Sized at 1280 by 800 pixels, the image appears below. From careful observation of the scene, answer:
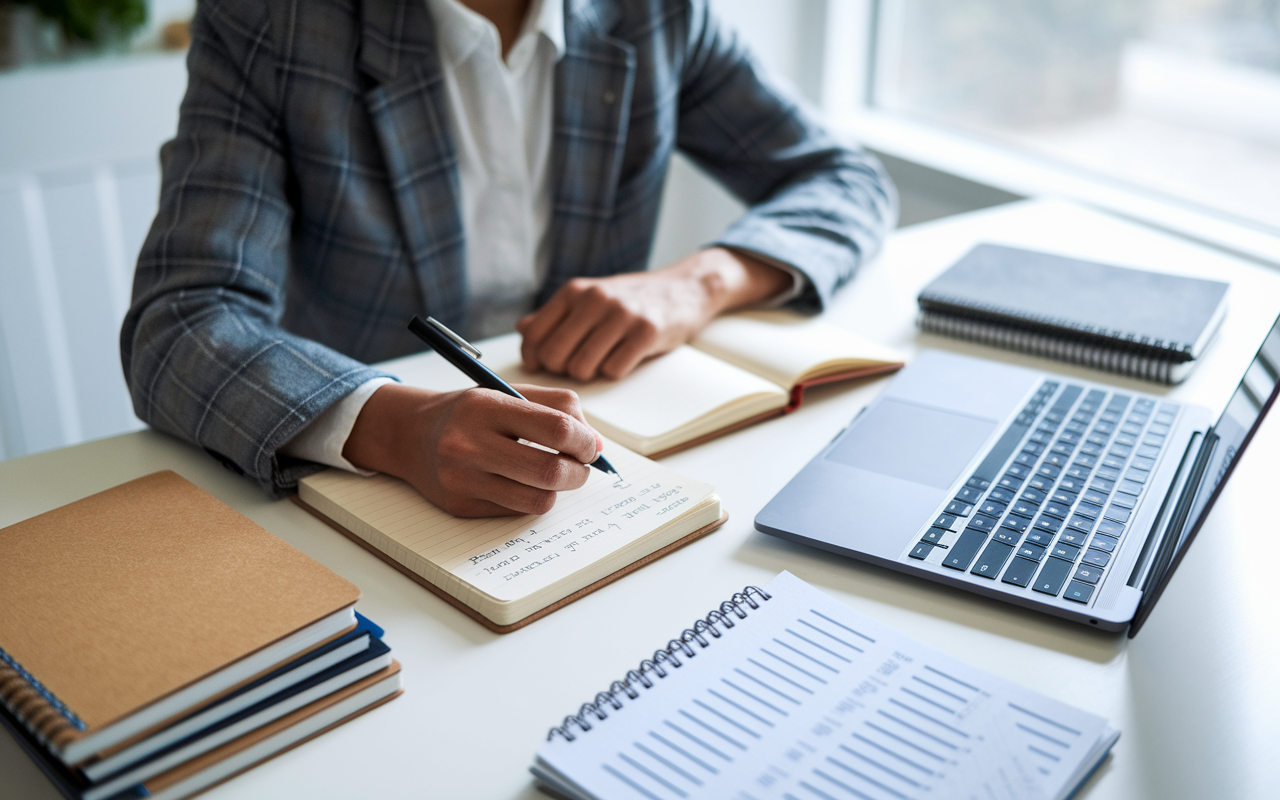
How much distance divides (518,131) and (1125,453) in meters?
0.76

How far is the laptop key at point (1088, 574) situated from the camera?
24.2 inches

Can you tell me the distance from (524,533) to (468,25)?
2.11 ft

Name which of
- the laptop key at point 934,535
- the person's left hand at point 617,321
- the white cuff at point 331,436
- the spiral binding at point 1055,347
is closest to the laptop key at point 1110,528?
the laptop key at point 934,535

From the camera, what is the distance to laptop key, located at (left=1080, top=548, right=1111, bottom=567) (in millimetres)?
629

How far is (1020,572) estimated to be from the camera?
0.63m

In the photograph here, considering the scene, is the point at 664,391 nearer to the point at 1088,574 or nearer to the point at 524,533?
the point at 524,533

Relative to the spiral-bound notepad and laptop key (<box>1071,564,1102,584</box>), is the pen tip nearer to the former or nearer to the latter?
the spiral-bound notepad

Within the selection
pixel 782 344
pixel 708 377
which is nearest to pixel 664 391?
pixel 708 377

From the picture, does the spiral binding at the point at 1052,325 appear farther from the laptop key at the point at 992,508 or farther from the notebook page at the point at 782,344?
the laptop key at the point at 992,508

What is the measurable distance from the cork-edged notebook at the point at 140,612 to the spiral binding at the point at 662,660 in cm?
14

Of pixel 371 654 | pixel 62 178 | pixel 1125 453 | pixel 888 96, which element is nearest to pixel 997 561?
pixel 1125 453

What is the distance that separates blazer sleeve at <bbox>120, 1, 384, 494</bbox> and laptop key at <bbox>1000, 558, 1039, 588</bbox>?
496 mm

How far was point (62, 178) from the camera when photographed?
168 centimetres

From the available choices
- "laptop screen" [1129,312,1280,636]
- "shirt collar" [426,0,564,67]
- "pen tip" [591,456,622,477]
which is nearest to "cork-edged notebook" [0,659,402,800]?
"pen tip" [591,456,622,477]
